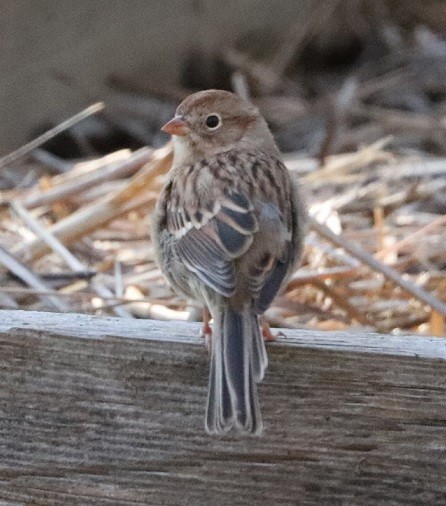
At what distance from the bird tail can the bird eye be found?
920 mm

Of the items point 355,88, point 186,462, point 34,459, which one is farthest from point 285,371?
point 355,88

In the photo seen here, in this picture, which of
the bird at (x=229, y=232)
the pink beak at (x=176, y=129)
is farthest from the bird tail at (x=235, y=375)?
the pink beak at (x=176, y=129)

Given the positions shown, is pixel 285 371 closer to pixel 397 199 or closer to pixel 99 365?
pixel 99 365

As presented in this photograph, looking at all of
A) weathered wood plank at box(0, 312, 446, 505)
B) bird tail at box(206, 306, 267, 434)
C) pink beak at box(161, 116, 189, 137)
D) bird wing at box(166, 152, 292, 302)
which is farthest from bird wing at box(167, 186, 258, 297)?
pink beak at box(161, 116, 189, 137)

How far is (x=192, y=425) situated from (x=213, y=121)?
1093 millimetres

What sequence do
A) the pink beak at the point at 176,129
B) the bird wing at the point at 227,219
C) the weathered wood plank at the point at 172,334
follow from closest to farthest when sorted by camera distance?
the weathered wood plank at the point at 172,334 → the bird wing at the point at 227,219 → the pink beak at the point at 176,129

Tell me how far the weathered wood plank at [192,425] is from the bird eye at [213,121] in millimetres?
998

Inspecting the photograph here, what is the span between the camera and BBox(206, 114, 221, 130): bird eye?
262 centimetres

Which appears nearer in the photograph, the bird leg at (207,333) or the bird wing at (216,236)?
the bird leg at (207,333)

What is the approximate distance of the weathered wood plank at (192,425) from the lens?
1660 mm

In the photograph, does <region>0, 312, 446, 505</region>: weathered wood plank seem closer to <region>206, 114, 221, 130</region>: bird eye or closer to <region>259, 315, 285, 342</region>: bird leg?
<region>259, 315, 285, 342</region>: bird leg

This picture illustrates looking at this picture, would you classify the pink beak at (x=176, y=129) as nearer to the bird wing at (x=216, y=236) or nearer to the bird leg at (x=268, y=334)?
the bird wing at (x=216, y=236)

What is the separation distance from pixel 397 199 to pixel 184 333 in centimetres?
173

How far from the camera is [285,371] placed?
168 cm
